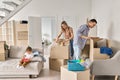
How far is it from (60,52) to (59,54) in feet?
0.21

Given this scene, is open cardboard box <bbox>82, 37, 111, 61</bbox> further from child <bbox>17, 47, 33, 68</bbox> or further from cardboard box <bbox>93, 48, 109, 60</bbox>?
child <bbox>17, 47, 33, 68</bbox>

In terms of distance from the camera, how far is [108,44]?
4.94 meters

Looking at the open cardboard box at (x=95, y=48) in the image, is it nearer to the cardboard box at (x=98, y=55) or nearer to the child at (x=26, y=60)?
the cardboard box at (x=98, y=55)

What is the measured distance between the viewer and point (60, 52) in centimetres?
532

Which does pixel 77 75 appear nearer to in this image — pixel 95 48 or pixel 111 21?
pixel 95 48

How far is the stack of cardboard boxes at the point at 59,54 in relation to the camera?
529 cm

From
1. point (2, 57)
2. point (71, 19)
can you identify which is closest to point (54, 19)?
point (71, 19)

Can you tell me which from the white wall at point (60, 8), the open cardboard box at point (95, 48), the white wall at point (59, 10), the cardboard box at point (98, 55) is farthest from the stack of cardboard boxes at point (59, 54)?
the white wall at point (60, 8)

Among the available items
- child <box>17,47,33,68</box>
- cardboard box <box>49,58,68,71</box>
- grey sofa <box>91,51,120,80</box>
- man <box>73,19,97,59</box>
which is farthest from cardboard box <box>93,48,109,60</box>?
child <box>17,47,33,68</box>

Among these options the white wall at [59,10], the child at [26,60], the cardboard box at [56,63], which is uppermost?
the white wall at [59,10]

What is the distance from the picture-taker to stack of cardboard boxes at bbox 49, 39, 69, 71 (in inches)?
208

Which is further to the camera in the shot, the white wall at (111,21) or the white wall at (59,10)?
the white wall at (59,10)

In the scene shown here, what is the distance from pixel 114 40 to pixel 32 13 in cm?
464

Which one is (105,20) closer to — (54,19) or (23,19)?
(54,19)
